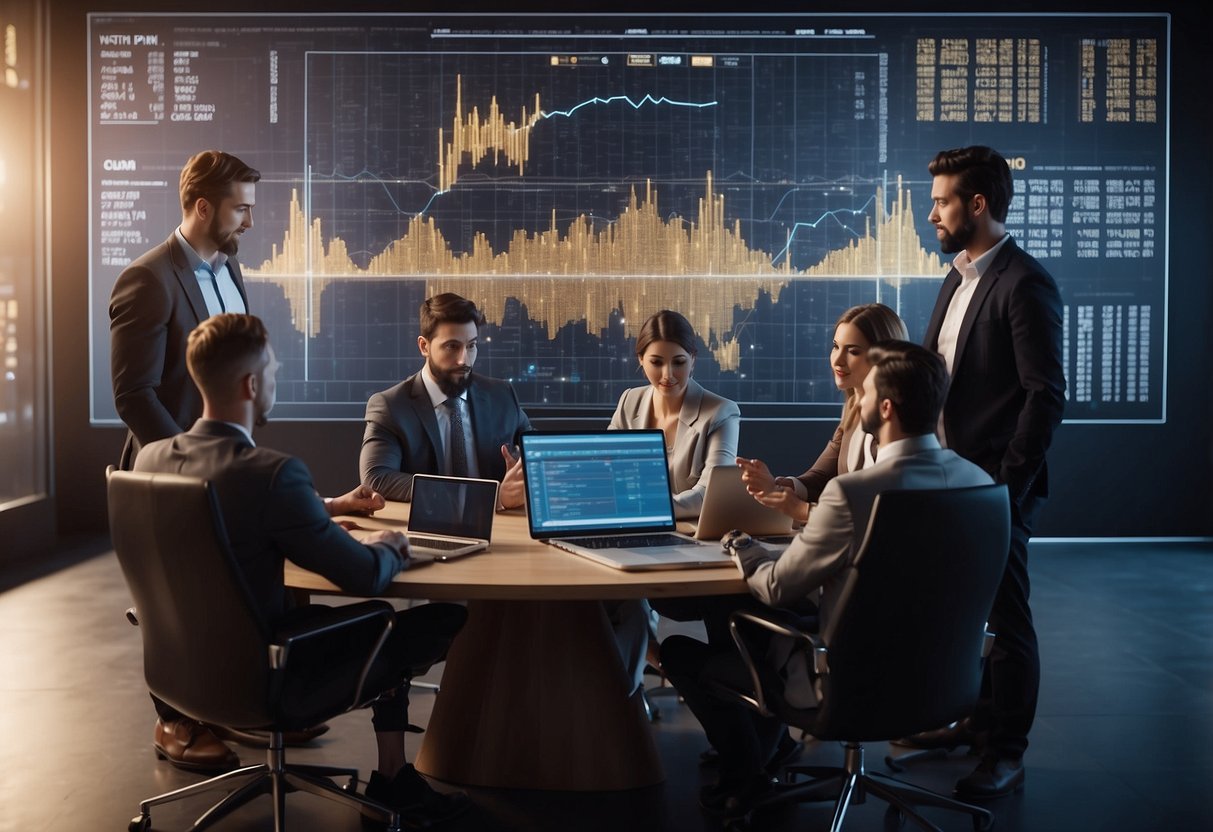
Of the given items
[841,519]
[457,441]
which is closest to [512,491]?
[457,441]

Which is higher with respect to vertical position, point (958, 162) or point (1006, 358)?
point (958, 162)

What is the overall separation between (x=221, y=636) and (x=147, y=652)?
0.31m

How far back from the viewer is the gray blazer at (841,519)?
106 inches

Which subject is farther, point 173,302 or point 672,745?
point 672,745

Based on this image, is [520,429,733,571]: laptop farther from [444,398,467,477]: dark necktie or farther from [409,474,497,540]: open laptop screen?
[444,398,467,477]: dark necktie

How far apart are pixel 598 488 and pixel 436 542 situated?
0.48 metres

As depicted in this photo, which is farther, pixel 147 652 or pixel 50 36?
pixel 50 36

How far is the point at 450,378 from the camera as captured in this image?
4.33 meters

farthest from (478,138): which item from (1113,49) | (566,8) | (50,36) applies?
(1113,49)

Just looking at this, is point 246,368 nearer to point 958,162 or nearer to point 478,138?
point 958,162

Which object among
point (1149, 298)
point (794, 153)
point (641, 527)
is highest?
point (794, 153)

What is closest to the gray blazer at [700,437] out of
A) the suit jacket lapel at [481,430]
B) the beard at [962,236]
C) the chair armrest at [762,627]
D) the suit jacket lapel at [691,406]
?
the suit jacket lapel at [691,406]

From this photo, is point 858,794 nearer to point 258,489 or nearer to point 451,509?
point 451,509

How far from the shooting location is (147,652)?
287cm
